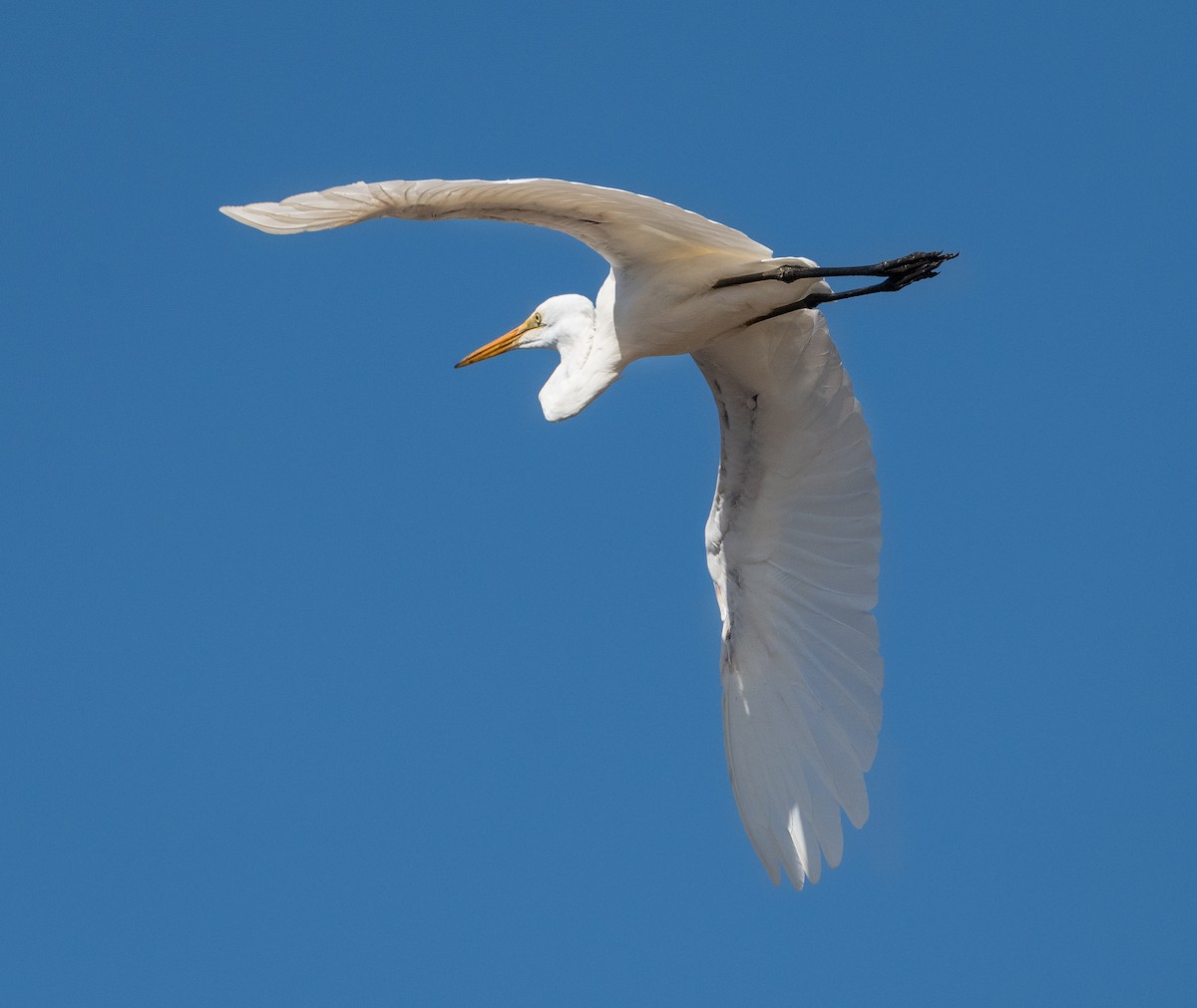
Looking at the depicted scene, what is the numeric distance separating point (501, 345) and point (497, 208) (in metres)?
2.75

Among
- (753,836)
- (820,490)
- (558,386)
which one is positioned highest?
(558,386)

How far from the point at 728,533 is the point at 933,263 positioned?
7.20ft

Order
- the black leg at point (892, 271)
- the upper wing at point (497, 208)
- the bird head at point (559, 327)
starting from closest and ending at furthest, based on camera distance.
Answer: the upper wing at point (497, 208)
the black leg at point (892, 271)
the bird head at point (559, 327)

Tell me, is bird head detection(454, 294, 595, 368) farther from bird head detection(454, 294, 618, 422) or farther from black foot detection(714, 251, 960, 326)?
black foot detection(714, 251, 960, 326)

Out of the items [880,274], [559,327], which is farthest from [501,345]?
[880,274]

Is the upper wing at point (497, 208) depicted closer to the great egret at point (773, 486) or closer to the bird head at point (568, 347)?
the great egret at point (773, 486)

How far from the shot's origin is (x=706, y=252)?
8695 mm

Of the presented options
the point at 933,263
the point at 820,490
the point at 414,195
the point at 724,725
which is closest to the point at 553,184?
the point at 414,195

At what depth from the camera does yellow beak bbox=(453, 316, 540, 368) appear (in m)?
10.0

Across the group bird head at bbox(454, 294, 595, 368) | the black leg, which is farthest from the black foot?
bird head at bbox(454, 294, 595, 368)

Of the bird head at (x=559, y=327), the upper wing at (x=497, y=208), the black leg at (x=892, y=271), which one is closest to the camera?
the upper wing at (x=497, y=208)

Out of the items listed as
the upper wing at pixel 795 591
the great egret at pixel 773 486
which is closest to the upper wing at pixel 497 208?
the great egret at pixel 773 486

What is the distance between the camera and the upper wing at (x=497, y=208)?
24.1 ft

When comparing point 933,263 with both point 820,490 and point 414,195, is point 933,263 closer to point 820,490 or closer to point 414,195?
point 820,490
